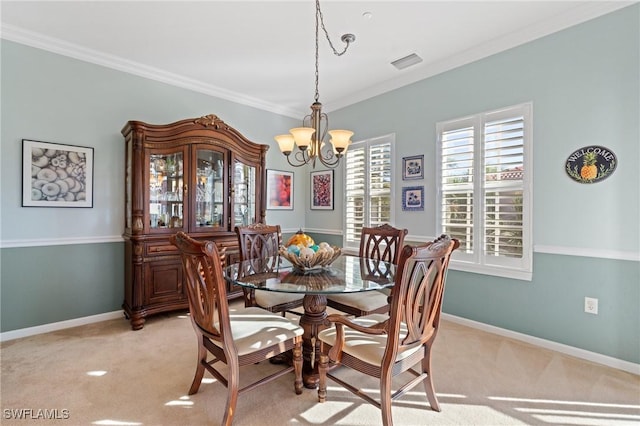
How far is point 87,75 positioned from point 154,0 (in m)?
1.44

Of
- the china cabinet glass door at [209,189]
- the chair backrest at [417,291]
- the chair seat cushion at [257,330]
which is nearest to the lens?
the chair backrest at [417,291]

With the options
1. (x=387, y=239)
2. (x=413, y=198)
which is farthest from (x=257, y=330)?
(x=413, y=198)

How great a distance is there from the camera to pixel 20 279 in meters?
3.00

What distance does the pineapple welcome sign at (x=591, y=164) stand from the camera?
2486 mm

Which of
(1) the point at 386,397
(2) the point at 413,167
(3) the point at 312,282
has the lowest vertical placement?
(1) the point at 386,397

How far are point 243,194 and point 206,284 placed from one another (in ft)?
8.39

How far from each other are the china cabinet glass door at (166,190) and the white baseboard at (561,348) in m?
3.34

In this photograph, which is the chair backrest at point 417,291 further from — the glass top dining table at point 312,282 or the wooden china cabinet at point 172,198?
the wooden china cabinet at point 172,198

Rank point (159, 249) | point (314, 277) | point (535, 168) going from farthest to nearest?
point (159, 249) < point (535, 168) < point (314, 277)

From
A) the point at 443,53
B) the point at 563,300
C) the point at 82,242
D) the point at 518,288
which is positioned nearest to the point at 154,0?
the point at 82,242

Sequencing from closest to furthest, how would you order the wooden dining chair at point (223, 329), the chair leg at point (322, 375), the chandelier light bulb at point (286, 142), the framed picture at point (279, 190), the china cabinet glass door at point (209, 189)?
the wooden dining chair at point (223, 329)
the chair leg at point (322, 375)
the chandelier light bulb at point (286, 142)
the china cabinet glass door at point (209, 189)
the framed picture at point (279, 190)

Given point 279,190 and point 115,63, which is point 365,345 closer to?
point 279,190

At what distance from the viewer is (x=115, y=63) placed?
136 inches

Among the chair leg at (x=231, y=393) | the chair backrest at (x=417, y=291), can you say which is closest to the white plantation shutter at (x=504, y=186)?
the chair backrest at (x=417, y=291)
